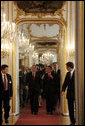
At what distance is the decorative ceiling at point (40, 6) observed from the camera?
10.1m

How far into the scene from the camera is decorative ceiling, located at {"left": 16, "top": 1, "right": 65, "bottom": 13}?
400 inches

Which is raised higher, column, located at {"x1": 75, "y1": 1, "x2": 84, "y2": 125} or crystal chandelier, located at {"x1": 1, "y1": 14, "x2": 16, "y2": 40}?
crystal chandelier, located at {"x1": 1, "y1": 14, "x2": 16, "y2": 40}

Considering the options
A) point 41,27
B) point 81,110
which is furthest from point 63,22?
point 41,27

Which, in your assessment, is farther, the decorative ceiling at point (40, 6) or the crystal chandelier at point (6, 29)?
the decorative ceiling at point (40, 6)

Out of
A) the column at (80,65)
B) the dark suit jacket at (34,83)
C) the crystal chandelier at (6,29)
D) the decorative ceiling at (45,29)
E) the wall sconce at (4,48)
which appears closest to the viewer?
the column at (80,65)

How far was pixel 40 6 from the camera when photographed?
10320mm

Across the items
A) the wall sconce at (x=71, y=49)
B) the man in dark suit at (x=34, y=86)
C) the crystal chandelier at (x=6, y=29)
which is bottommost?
the man in dark suit at (x=34, y=86)

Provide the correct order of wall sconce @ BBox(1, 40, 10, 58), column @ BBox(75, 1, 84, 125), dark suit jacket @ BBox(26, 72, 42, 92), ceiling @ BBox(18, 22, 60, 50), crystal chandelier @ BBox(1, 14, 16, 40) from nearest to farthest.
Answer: column @ BBox(75, 1, 84, 125), crystal chandelier @ BBox(1, 14, 16, 40), wall sconce @ BBox(1, 40, 10, 58), dark suit jacket @ BBox(26, 72, 42, 92), ceiling @ BBox(18, 22, 60, 50)

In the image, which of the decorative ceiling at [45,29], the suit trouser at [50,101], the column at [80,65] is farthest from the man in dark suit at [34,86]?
the decorative ceiling at [45,29]

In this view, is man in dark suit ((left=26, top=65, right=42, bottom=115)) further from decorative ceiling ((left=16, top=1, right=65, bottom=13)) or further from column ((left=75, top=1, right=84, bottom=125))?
column ((left=75, top=1, right=84, bottom=125))

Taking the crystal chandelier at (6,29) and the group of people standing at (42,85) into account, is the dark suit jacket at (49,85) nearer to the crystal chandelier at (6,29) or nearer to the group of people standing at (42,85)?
the group of people standing at (42,85)

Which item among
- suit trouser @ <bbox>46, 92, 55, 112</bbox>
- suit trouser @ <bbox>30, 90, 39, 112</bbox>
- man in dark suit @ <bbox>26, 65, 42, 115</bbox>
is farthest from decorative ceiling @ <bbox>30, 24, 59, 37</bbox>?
suit trouser @ <bbox>30, 90, 39, 112</bbox>

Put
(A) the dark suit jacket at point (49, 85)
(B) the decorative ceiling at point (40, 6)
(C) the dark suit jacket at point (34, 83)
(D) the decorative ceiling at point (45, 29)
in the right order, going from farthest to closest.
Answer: (D) the decorative ceiling at point (45, 29), (A) the dark suit jacket at point (49, 85), (C) the dark suit jacket at point (34, 83), (B) the decorative ceiling at point (40, 6)

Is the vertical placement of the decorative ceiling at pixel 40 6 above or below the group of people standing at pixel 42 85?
above
